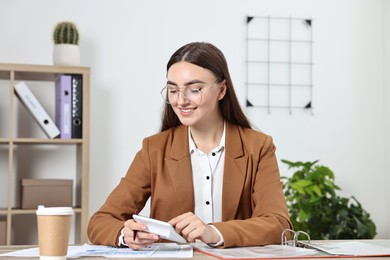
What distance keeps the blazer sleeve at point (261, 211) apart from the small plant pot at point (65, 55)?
1729 mm

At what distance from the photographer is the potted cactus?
3.68m

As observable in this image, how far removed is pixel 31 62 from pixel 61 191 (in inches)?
32.8

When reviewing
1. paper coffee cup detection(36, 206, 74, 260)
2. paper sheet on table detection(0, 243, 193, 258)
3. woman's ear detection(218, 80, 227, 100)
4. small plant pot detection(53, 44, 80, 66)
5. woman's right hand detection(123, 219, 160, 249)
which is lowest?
paper sheet on table detection(0, 243, 193, 258)

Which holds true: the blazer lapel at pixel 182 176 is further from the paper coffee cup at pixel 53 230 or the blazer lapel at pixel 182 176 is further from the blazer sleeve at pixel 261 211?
the paper coffee cup at pixel 53 230

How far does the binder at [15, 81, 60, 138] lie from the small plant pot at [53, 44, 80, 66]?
227 mm

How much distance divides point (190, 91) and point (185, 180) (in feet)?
1.02

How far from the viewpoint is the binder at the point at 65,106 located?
3.63m

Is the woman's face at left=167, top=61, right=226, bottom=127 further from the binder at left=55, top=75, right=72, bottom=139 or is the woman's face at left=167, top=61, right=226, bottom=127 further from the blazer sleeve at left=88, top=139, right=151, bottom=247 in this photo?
the binder at left=55, top=75, right=72, bottom=139

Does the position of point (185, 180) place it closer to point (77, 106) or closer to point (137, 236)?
point (137, 236)

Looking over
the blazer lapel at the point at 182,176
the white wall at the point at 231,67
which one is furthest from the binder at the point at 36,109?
the blazer lapel at the point at 182,176

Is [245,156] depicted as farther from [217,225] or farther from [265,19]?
[265,19]

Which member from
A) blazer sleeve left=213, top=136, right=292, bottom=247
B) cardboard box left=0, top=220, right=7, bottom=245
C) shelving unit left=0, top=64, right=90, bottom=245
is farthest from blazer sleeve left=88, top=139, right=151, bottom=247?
cardboard box left=0, top=220, right=7, bottom=245

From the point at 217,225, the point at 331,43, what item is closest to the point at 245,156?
the point at 217,225

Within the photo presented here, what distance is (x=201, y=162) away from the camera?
230 centimetres
